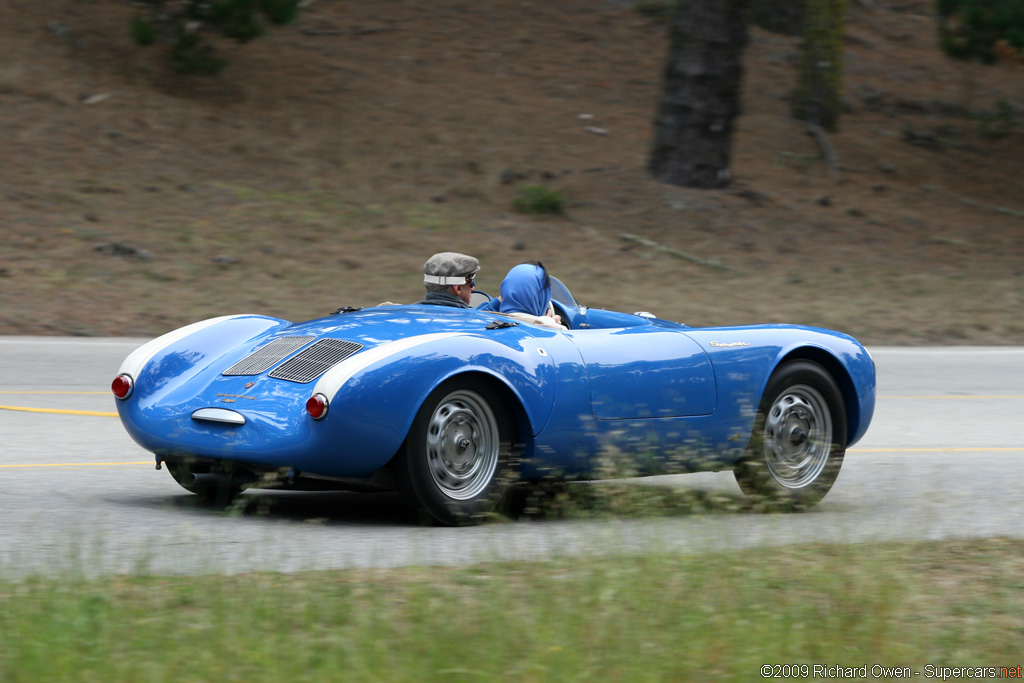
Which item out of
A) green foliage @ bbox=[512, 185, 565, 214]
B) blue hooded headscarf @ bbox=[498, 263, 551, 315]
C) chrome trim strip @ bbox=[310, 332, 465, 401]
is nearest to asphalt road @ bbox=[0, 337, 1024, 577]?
chrome trim strip @ bbox=[310, 332, 465, 401]

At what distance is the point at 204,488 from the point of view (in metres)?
7.08

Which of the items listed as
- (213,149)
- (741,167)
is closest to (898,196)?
(741,167)

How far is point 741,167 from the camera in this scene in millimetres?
23047

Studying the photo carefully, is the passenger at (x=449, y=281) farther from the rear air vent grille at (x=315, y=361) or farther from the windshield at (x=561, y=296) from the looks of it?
the rear air vent grille at (x=315, y=361)

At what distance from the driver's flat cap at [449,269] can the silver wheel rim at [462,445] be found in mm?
1081

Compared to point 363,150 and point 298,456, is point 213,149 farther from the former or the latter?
point 298,456

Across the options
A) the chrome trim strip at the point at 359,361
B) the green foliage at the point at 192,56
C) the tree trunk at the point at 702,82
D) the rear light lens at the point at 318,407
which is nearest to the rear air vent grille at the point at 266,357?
the chrome trim strip at the point at 359,361

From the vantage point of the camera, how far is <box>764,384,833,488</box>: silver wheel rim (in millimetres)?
7379

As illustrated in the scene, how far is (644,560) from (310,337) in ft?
7.55

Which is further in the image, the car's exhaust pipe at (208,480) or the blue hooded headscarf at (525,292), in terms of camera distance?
the blue hooded headscarf at (525,292)

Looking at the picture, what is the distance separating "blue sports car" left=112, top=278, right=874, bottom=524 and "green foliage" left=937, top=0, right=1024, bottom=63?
57.9 feet

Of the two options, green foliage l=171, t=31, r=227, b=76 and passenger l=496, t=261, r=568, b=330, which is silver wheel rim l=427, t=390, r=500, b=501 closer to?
passenger l=496, t=261, r=568, b=330

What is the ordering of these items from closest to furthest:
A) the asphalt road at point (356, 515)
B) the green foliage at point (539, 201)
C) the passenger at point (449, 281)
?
the asphalt road at point (356, 515) < the passenger at point (449, 281) < the green foliage at point (539, 201)

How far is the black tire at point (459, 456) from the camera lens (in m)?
6.14
